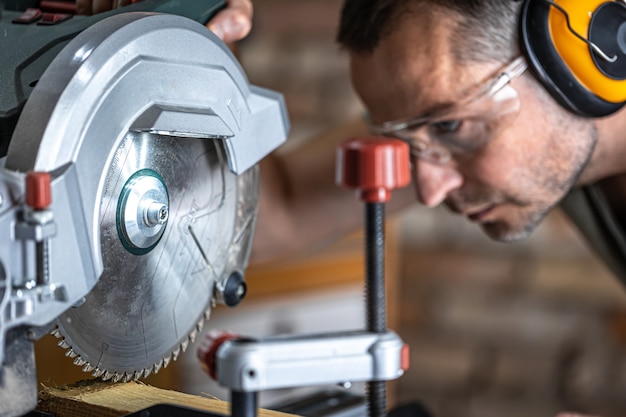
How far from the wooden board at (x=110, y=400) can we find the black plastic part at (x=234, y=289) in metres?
0.13

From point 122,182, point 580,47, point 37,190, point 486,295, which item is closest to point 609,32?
point 580,47

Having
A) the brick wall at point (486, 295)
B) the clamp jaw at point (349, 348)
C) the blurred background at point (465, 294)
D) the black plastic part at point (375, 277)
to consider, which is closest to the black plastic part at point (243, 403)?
the clamp jaw at point (349, 348)

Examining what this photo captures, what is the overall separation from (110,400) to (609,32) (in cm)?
91

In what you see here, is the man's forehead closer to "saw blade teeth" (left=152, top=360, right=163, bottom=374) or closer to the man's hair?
the man's hair

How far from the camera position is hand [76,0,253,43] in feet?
3.45

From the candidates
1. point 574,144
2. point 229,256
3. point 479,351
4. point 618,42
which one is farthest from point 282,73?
point 229,256

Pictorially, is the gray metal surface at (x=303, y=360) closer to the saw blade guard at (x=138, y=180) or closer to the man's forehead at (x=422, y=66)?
the saw blade guard at (x=138, y=180)

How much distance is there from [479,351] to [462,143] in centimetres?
185

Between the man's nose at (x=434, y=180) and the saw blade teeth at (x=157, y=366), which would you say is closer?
the saw blade teeth at (x=157, y=366)

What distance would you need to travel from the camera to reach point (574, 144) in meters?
1.60

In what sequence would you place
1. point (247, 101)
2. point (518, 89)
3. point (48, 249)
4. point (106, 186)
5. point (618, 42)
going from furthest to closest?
point (518, 89) → point (618, 42) → point (247, 101) → point (106, 186) → point (48, 249)

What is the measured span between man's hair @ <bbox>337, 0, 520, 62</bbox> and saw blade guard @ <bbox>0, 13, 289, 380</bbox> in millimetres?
470

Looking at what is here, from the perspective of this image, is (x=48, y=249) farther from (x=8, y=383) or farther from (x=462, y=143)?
(x=462, y=143)

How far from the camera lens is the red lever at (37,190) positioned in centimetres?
69
